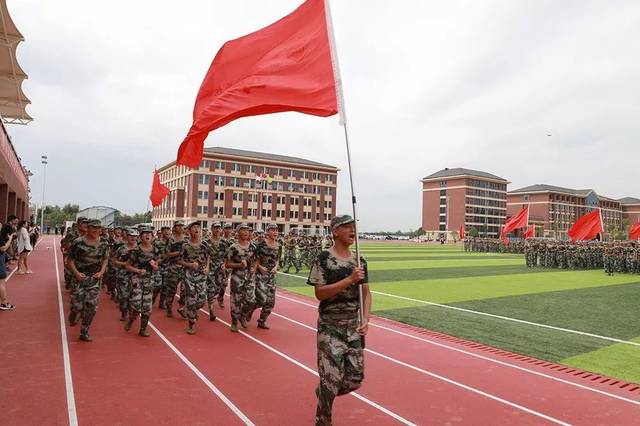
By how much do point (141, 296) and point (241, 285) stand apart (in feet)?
5.61

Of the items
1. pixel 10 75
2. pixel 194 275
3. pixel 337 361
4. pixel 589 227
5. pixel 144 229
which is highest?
pixel 10 75

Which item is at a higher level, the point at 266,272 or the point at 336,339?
the point at 266,272

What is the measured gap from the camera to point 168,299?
9820 mm

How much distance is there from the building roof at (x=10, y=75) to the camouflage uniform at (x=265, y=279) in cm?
1194

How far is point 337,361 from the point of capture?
152 inches

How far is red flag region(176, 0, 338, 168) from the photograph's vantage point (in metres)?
5.12

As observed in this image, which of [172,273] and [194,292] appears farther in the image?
[172,273]

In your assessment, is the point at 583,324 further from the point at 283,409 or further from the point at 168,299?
the point at 168,299

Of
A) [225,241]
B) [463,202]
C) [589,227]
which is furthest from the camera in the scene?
[463,202]

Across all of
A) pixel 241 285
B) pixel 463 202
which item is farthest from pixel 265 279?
pixel 463 202

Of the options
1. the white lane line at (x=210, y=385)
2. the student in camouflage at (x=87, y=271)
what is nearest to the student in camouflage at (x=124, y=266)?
the student in camouflage at (x=87, y=271)

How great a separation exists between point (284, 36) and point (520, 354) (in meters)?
6.16

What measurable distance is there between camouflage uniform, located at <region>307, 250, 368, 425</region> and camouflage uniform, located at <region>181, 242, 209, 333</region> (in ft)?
15.2

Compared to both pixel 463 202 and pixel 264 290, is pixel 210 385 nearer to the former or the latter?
pixel 264 290
